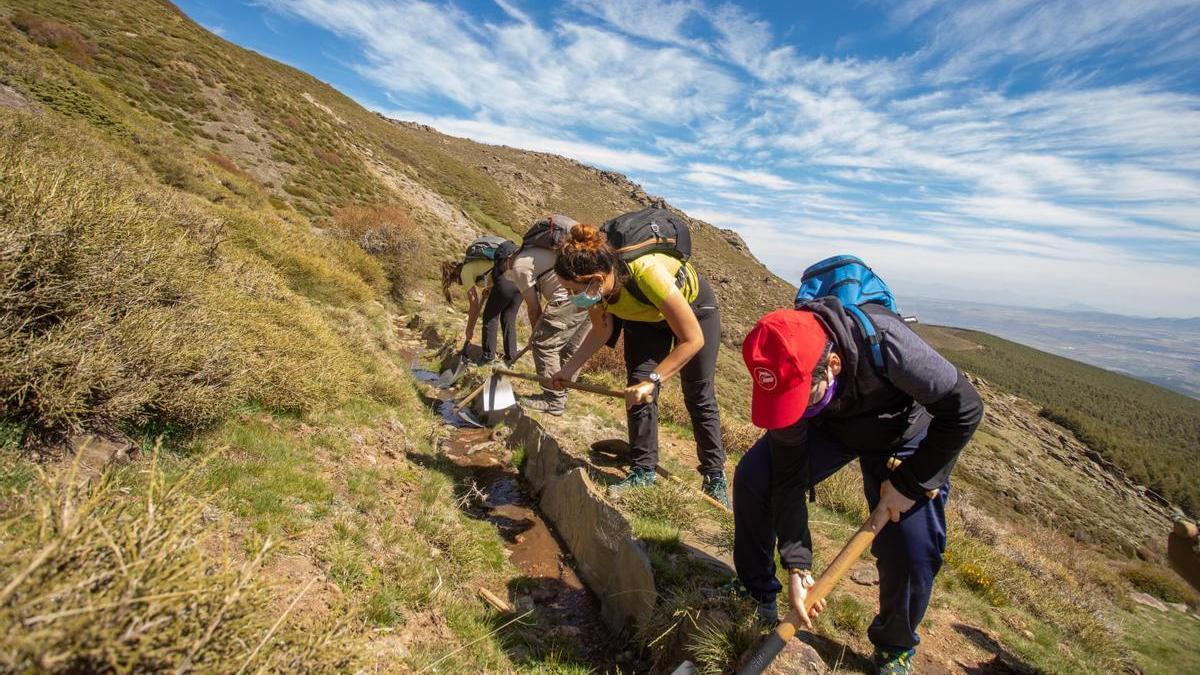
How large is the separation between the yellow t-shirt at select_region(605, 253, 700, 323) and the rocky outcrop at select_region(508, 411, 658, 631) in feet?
5.34

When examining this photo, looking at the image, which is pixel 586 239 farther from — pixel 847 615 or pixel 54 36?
pixel 54 36

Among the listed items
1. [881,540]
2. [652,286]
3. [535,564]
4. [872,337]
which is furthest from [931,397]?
[535,564]

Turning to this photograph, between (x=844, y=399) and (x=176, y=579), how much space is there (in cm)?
267

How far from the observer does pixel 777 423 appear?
2250 mm

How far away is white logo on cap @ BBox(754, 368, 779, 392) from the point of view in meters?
2.17

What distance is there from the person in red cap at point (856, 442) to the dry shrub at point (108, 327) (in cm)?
369

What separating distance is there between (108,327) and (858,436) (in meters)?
4.70

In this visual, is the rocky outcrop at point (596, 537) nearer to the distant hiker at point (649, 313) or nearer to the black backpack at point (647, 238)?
the distant hiker at point (649, 313)

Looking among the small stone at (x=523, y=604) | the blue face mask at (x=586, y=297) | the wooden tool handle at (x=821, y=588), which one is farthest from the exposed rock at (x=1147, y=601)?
the blue face mask at (x=586, y=297)

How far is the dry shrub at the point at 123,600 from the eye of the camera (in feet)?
3.71

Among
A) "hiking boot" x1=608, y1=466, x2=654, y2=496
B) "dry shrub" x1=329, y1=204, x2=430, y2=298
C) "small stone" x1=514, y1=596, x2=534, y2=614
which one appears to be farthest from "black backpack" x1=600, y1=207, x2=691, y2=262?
"dry shrub" x1=329, y1=204, x2=430, y2=298

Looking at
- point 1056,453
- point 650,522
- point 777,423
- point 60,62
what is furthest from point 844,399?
point 1056,453

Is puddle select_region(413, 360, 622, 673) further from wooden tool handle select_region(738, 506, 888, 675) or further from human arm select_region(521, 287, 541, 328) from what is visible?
human arm select_region(521, 287, 541, 328)

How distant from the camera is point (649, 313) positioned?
162 inches
